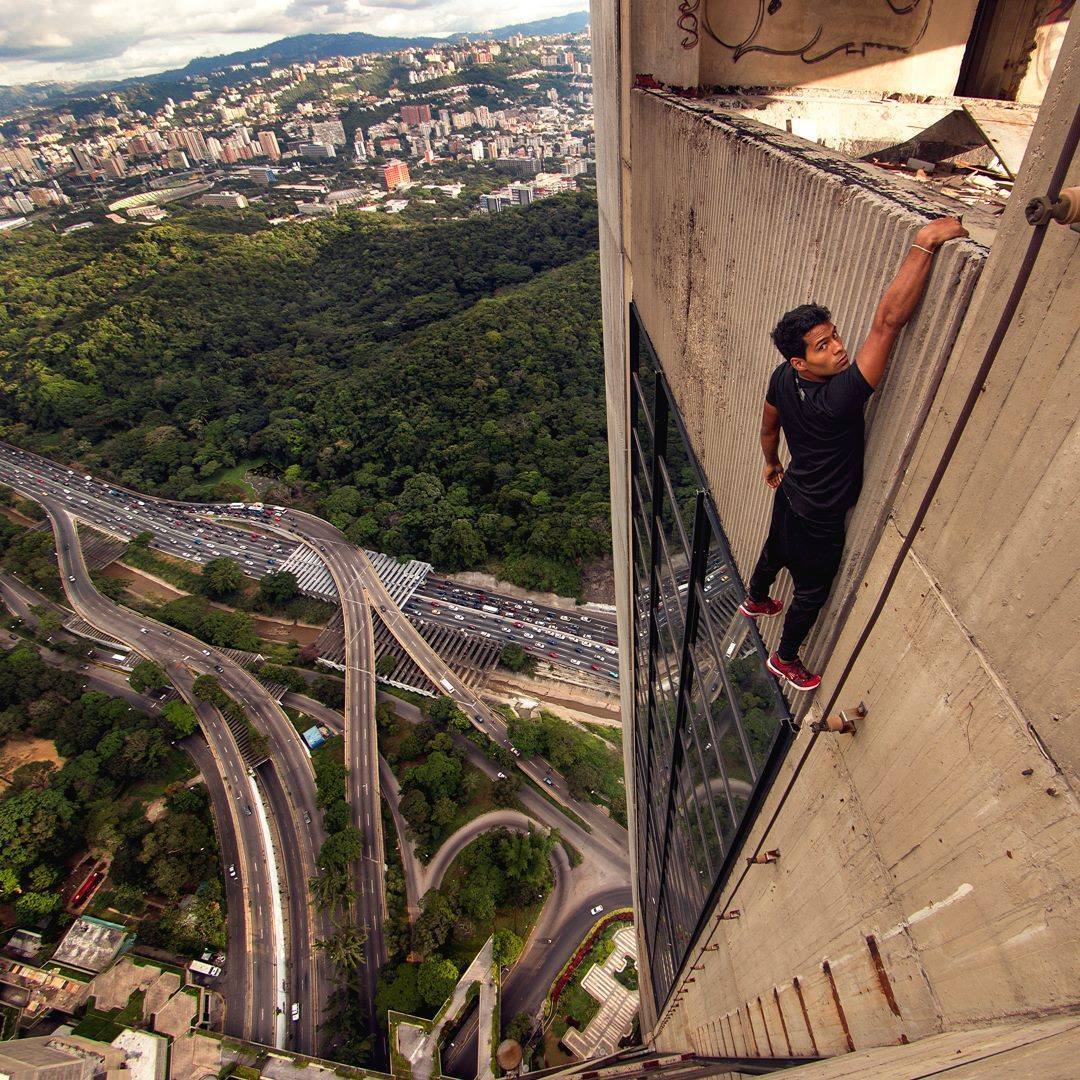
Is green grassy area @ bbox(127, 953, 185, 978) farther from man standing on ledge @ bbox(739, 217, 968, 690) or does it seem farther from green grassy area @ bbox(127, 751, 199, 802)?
man standing on ledge @ bbox(739, 217, 968, 690)

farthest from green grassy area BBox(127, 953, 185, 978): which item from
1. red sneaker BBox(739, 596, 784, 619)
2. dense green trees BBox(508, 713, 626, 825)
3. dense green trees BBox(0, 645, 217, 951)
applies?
red sneaker BBox(739, 596, 784, 619)

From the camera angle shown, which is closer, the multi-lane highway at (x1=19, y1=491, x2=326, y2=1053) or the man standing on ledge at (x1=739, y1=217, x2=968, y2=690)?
the man standing on ledge at (x1=739, y1=217, x2=968, y2=690)

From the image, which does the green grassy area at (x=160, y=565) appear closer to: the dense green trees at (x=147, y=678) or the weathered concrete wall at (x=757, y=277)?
the dense green trees at (x=147, y=678)

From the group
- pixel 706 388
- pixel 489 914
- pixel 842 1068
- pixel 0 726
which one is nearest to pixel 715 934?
pixel 842 1068

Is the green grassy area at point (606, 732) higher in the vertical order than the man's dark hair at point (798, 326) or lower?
higher

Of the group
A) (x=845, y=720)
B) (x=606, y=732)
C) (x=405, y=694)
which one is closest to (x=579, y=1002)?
(x=606, y=732)

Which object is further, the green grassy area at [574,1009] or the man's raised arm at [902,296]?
the green grassy area at [574,1009]

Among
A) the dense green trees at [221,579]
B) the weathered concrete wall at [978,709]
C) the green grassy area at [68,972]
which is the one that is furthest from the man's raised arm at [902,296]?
the dense green trees at [221,579]

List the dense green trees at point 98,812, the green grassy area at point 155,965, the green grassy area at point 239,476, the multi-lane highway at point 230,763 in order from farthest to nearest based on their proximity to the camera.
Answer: the green grassy area at point 239,476 < the dense green trees at point 98,812 < the multi-lane highway at point 230,763 < the green grassy area at point 155,965
